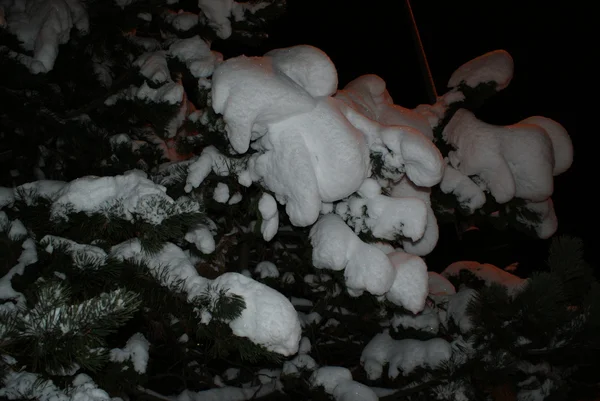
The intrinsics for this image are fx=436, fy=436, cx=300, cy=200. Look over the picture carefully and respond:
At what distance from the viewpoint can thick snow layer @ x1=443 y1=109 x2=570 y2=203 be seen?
3.37 meters

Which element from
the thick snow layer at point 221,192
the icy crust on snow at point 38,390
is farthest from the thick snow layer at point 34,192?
the thick snow layer at point 221,192

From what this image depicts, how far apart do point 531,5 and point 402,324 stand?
5093 mm

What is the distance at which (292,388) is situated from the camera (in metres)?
3.70

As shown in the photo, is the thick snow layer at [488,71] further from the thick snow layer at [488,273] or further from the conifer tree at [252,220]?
the thick snow layer at [488,273]

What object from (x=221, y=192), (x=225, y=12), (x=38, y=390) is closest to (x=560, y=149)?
(x=221, y=192)

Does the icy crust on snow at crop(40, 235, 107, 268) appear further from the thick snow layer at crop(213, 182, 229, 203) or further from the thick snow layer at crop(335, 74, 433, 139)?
the thick snow layer at crop(335, 74, 433, 139)

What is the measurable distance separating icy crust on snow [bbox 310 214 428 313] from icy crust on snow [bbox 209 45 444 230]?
22 cm

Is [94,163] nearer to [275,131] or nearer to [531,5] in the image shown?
[275,131]

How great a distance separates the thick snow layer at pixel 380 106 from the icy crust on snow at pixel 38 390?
271 cm

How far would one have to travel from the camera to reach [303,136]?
2547 millimetres

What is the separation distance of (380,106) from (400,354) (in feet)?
6.86

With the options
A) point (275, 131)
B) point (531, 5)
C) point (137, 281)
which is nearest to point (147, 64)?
point (275, 131)

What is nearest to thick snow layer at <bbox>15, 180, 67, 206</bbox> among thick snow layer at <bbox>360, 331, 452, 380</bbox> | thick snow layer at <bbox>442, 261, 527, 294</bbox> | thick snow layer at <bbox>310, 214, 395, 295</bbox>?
thick snow layer at <bbox>310, 214, 395, 295</bbox>

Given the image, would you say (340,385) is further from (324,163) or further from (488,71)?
(488,71)
